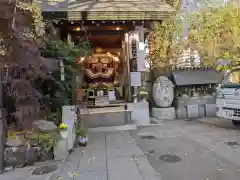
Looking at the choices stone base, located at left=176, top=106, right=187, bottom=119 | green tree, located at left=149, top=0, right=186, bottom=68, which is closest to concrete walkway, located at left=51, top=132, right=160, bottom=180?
stone base, located at left=176, top=106, right=187, bottom=119

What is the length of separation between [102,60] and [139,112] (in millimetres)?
5209

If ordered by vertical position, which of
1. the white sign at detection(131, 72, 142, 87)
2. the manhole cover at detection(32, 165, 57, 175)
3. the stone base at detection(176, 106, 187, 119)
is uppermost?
the white sign at detection(131, 72, 142, 87)

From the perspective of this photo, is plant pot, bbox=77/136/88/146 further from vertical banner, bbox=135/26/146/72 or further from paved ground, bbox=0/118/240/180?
vertical banner, bbox=135/26/146/72

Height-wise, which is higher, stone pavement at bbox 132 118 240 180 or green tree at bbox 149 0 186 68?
green tree at bbox 149 0 186 68

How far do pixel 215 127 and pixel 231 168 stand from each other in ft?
12.8

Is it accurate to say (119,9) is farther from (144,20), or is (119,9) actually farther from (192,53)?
(192,53)

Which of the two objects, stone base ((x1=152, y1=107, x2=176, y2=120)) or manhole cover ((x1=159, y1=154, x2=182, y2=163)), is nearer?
manhole cover ((x1=159, y1=154, x2=182, y2=163))

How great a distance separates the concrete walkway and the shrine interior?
336 cm

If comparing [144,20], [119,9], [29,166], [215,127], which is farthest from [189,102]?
[29,166]

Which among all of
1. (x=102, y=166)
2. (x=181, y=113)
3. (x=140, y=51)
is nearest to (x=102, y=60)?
(x=140, y=51)

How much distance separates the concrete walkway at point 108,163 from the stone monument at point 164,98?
11.9 feet

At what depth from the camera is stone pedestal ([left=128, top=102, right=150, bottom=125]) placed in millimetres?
9242

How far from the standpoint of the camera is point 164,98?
10266mm

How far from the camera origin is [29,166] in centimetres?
536
